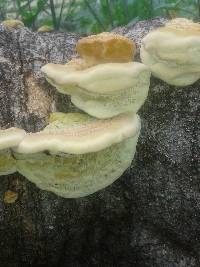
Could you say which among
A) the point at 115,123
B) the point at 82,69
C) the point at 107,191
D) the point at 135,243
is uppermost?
the point at 82,69

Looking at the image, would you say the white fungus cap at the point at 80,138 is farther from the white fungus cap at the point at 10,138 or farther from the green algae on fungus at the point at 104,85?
the green algae on fungus at the point at 104,85

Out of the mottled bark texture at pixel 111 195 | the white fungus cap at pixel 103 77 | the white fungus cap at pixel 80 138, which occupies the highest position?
the white fungus cap at pixel 103 77

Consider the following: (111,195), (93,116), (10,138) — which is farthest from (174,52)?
(111,195)

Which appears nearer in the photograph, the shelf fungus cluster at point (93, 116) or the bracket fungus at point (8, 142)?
the bracket fungus at point (8, 142)

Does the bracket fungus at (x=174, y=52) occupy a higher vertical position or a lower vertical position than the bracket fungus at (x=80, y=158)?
higher

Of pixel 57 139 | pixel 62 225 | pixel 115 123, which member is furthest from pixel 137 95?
pixel 62 225

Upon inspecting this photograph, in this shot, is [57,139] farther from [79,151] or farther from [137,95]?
[137,95]

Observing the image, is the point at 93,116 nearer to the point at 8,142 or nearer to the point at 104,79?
the point at 104,79

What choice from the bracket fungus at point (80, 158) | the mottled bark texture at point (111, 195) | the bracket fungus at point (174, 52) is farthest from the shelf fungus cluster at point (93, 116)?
the mottled bark texture at point (111, 195)

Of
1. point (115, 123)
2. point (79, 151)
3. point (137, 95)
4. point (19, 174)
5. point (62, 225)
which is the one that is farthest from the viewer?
point (62, 225)
